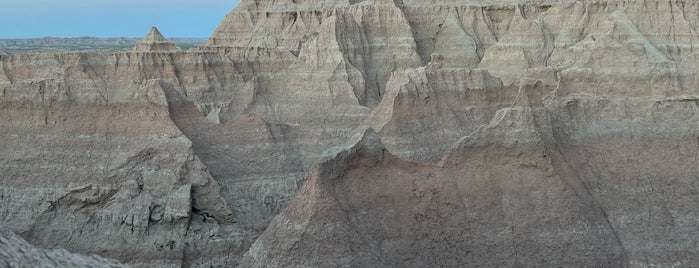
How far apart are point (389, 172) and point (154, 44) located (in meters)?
34.6

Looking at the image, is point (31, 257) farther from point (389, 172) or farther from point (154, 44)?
point (154, 44)

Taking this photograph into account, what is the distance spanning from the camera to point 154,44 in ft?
178

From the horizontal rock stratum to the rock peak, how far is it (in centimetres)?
1283

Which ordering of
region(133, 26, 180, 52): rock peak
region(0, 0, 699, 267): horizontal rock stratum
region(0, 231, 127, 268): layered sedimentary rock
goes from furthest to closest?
region(133, 26, 180, 52): rock peak → region(0, 0, 699, 267): horizontal rock stratum → region(0, 231, 127, 268): layered sedimentary rock

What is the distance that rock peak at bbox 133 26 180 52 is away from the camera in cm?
5419

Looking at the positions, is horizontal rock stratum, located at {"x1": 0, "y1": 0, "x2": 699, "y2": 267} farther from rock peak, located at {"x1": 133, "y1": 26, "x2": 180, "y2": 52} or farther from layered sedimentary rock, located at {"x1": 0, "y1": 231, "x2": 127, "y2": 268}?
rock peak, located at {"x1": 133, "y1": 26, "x2": 180, "y2": 52}

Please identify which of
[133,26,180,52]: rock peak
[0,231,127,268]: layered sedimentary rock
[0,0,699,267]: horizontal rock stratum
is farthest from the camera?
[133,26,180,52]: rock peak

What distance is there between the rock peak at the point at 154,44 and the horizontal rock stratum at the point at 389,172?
1283 centimetres

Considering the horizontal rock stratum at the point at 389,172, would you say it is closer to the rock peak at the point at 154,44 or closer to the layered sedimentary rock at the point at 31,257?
the layered sedimentary rock at the point at 31,257

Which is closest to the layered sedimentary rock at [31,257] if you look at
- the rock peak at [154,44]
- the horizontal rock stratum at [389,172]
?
the horizontal rock stratum at [389,172]

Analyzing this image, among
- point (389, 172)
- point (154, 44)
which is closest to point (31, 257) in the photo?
point (389, 172)

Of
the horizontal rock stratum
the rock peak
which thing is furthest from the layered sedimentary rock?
the rock peak

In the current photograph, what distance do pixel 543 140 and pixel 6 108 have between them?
18.9 metres

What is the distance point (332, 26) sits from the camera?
49188mm
